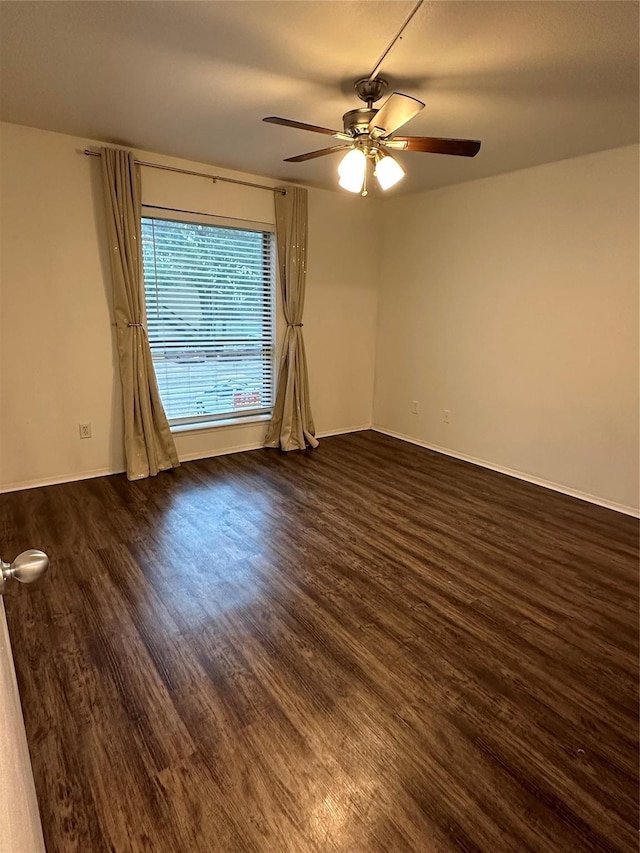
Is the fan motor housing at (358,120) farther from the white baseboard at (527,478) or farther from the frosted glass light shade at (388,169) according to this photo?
the white baseboard at (527,478)

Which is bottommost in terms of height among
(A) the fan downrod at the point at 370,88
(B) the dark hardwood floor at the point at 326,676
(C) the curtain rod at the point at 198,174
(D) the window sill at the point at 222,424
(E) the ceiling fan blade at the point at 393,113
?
(B) the dark hardwood floor at the point at 326,676

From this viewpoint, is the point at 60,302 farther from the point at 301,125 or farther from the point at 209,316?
the point at 301,125

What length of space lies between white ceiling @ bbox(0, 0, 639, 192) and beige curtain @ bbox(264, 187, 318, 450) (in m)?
0.99

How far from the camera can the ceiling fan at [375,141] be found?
2.07 m

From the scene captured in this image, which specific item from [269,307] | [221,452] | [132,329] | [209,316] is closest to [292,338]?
[269,307]

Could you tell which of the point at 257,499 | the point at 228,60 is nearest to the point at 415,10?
the point at 228,60

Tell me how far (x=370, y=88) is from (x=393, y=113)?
1.27 feet

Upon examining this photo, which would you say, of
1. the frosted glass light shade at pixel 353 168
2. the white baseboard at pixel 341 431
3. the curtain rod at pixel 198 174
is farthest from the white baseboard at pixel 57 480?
the frosted glass light shade at pixel 353 168

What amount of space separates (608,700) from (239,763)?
1379 mm

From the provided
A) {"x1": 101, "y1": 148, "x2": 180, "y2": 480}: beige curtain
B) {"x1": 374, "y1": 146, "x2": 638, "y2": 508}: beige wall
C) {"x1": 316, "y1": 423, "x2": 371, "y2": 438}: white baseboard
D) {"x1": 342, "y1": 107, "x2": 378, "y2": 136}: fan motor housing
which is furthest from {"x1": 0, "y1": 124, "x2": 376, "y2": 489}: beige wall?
{"x1": 342, "y1": 107, "x2": 378, "y2": 136}: fan motor housing

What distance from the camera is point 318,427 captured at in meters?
5.02

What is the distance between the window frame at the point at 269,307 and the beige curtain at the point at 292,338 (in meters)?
0.09

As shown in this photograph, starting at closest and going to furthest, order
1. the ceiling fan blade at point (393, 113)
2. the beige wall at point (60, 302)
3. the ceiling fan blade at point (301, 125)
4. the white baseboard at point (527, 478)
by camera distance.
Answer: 1. the ceiling fan blade at point (393, 113)
2. the ceiling fan blade at point (301, 125)
3. the beige wall at point (60, 302)
4. the white baseboard at point (527, 478)

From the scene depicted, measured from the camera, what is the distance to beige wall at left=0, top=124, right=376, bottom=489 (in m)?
3.12
